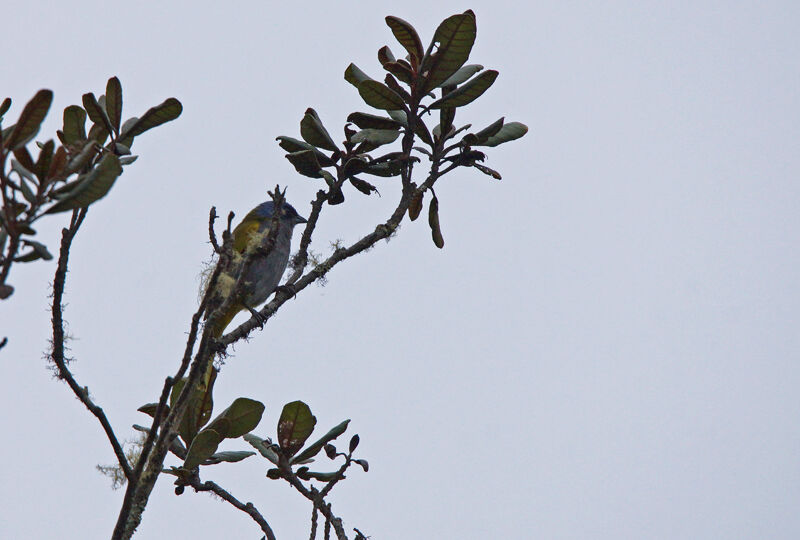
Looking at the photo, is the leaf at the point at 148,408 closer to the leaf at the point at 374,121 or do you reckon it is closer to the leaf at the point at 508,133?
the leaf at the point at 374,121

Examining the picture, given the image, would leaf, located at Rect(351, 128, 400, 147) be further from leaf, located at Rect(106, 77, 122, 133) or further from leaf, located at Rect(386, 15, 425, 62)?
leaf, located at Rect(106, 77, 122, 133)

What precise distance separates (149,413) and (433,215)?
1.37m

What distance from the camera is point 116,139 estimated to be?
8.28 feet

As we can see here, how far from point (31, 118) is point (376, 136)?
1553 mm

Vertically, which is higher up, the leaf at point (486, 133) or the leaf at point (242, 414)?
the leaf at point (486, 133)

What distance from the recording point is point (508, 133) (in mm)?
3232

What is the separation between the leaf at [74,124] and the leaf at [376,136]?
103cm

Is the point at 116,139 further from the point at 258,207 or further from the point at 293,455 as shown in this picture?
the point at 258,207

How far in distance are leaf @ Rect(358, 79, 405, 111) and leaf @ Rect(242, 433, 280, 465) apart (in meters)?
1.39

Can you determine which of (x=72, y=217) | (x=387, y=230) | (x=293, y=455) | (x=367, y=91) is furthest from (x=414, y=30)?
(x=293, y=455)

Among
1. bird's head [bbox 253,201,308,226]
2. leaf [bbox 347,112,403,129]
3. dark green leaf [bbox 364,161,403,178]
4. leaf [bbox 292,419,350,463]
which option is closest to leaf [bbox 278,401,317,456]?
leaf [bbox 292,419,350,463]

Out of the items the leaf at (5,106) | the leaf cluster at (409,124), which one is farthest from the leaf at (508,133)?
the leaf at (5,106)

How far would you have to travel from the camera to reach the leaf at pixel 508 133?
10.6 ft

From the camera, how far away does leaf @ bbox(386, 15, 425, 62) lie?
2.96m
